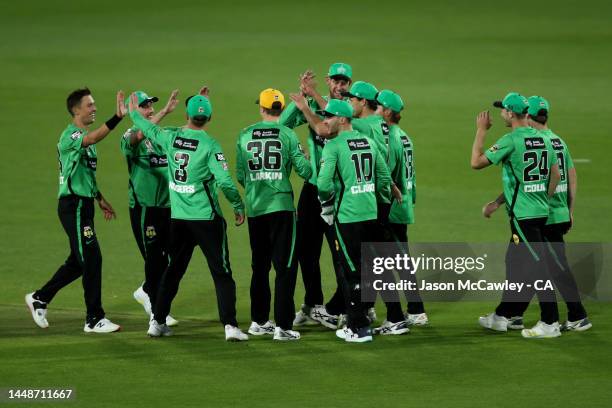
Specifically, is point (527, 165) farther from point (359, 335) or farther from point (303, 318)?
point (303, 318)

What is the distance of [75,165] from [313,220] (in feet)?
7.26

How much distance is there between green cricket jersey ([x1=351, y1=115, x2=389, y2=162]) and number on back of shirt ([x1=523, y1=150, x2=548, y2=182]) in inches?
49.1

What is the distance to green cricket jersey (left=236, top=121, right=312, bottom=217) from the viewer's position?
10.7 meters

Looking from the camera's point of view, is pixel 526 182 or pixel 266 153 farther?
pixel 526 182

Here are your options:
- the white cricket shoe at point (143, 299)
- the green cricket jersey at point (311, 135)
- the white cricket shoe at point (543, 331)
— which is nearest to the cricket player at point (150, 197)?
the white cricket shoe at point (143, 299)

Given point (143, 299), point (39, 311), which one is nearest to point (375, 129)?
point (143, 299)

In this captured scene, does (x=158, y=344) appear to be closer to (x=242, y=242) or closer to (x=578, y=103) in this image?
(x=242, y=242)

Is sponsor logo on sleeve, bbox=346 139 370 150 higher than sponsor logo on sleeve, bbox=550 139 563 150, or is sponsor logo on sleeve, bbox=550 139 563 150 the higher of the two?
sponsor logo on sleeve, bbox=346 139 370 150

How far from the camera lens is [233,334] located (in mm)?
10602

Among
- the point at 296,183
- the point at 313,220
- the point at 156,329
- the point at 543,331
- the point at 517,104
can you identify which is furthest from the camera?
the point at 296,183

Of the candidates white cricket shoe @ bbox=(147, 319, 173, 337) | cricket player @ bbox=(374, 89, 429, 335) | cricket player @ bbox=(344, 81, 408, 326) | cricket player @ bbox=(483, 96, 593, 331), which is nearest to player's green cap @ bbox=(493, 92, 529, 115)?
cricket player @ bbox=(483, 96, 593, 331)

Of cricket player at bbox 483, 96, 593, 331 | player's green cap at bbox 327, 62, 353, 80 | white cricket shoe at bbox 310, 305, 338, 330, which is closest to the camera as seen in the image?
cricket player at bbox 483, 96, 593, 331

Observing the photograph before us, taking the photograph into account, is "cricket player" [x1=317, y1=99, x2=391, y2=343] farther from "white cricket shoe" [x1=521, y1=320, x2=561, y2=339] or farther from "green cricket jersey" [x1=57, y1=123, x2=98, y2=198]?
"green cricket jersey" [x1=57, y1=123, x2=98, y2=198]

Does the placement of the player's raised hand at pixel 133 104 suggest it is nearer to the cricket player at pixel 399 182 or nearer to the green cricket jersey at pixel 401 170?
the cricket player at pixel 399 182
